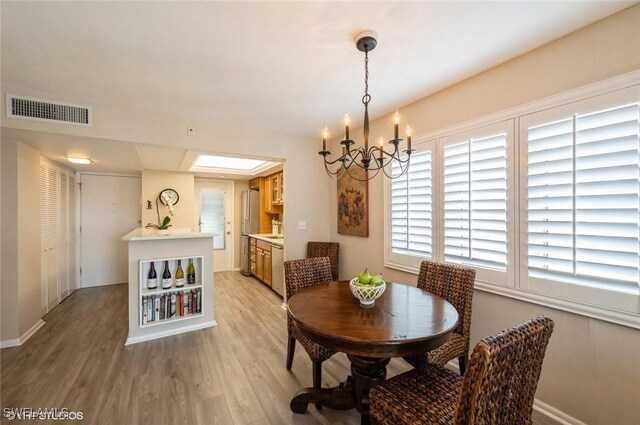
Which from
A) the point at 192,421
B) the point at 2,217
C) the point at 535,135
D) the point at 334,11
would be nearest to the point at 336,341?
the point at 192,421

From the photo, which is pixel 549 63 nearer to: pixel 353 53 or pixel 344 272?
pixel 353 53

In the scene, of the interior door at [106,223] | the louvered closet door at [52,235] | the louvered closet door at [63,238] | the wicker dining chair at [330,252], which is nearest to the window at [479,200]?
the wicker dining chair at [330,252]

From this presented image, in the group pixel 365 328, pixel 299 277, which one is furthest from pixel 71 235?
pixel 365 328

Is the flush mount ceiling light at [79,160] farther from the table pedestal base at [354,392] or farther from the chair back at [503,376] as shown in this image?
the chair back at [503,376]

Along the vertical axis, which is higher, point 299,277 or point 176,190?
point 176,190

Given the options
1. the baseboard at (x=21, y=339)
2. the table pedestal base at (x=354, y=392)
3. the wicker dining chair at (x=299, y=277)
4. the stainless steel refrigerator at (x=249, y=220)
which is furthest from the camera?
the stainless steel refrigerator at (x=249, y=220)

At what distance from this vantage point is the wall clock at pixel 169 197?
198 inches

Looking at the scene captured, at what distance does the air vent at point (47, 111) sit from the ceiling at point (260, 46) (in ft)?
0.36

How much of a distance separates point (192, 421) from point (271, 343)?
1122 mm

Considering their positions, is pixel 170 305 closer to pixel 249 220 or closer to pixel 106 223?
pixel 249 220

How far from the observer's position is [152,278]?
3035 mm

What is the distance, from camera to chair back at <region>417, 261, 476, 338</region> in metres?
1.98

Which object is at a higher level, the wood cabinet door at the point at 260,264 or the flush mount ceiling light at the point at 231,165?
the flush mount ceiling light at the point at 231,165

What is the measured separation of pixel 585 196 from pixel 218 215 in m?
6.05
